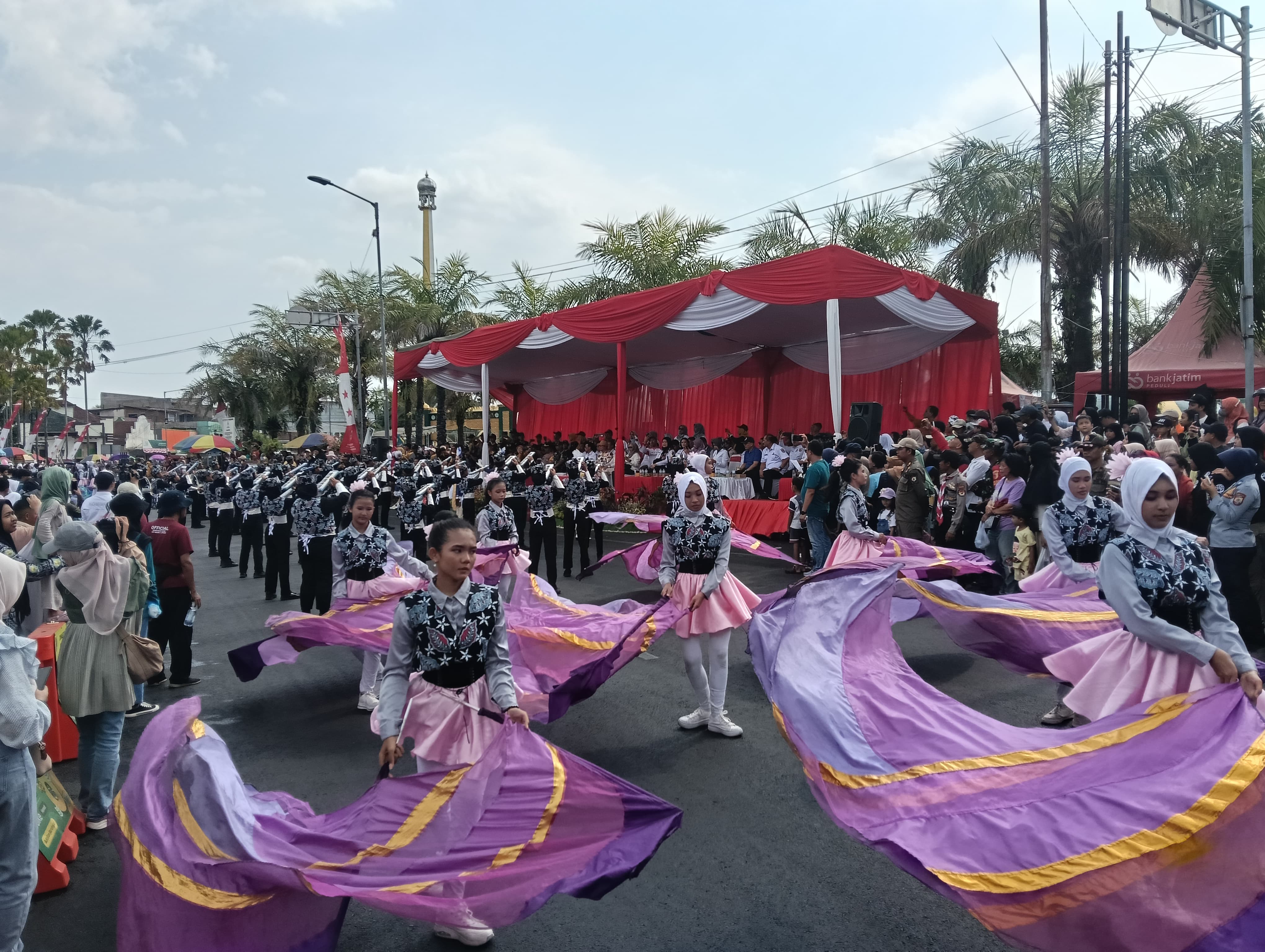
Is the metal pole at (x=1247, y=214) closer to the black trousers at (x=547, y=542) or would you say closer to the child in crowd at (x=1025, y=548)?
the child in crowd at (x=1025, y=548)

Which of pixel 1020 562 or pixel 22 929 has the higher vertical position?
pixel 1020 562

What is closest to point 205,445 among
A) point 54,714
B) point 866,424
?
point 866,424

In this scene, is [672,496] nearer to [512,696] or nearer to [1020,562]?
[1020,562]

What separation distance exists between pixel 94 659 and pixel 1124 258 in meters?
17.5

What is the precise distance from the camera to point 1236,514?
6.68 metres

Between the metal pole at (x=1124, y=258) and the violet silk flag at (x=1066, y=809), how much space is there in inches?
547

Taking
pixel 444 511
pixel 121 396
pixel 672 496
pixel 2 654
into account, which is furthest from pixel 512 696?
pixel 121 396

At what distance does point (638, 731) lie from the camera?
18.7 ft

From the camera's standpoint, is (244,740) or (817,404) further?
(817,404)

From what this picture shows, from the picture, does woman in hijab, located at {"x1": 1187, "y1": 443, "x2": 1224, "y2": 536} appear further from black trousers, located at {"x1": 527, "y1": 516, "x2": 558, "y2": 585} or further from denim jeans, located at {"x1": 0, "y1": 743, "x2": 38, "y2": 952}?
denim jeans, located at {"x1": 0, "y1": 743, "x2": 38, "y2": 952}

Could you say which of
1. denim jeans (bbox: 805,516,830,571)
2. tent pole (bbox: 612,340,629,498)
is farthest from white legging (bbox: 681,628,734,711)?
tent pole (bbox: 612,340,629,498)

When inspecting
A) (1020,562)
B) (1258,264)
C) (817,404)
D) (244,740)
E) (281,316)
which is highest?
(281,316)

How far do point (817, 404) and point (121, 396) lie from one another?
95763 mm

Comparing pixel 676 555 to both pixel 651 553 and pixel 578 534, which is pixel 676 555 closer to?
pixel 651 553
